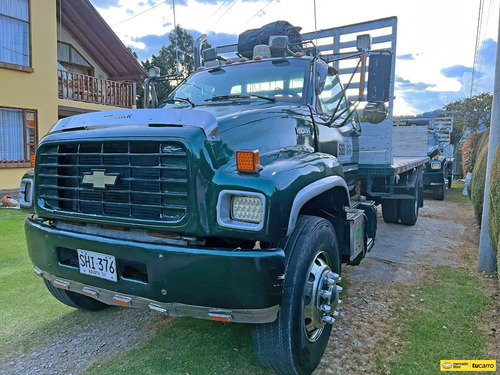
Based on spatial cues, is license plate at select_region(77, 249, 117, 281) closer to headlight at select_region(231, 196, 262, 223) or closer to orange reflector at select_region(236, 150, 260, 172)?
headlight at select_region(231, 196, 262, 223)

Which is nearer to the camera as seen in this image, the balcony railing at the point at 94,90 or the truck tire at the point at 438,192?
the truck tire at the point at 438,192

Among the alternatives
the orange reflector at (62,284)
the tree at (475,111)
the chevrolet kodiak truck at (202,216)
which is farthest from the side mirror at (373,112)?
the tree at (475,111)

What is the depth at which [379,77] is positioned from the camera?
3.48 metres

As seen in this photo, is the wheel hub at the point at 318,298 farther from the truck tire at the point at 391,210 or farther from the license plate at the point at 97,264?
the truck tire at the point at 391,210

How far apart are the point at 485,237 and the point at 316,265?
3.20m

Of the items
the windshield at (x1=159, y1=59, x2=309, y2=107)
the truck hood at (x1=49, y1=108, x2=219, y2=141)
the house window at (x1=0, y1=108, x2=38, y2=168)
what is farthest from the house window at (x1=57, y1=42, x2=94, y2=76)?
the truck hood at (x1=49, y1=108, x2=219, y2=141)

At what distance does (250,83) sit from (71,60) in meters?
13.8

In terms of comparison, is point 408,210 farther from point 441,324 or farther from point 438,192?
point 438,192

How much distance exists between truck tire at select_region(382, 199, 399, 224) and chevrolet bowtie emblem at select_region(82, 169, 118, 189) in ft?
20.2

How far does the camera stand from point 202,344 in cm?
306

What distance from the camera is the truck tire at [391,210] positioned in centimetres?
764

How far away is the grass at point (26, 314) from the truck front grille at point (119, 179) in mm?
1219

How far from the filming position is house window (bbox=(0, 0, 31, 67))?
11.0m

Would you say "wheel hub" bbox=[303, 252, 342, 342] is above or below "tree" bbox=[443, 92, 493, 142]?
below
